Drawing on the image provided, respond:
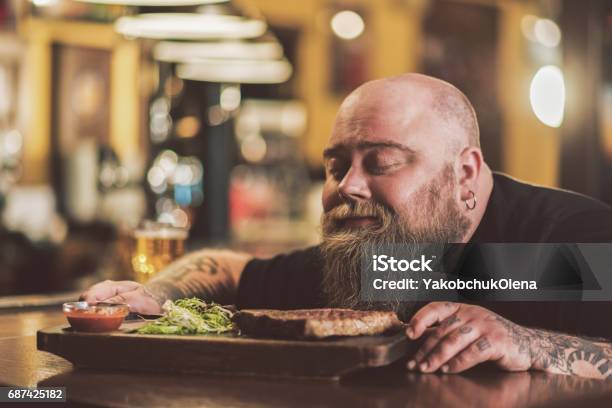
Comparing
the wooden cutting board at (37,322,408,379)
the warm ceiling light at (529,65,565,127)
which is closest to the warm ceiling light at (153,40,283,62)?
the wooden cutting board at (37,322,408,379)

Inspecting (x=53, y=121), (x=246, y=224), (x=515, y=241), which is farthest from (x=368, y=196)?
(x=246, y=224)

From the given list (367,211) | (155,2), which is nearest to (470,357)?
(367,211)

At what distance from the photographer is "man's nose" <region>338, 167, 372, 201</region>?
1995 millimetres

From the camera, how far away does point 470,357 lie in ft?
5.22

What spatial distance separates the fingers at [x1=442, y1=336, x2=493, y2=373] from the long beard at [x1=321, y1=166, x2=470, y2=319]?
469 mm

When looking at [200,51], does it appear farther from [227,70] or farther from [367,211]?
[367,211]

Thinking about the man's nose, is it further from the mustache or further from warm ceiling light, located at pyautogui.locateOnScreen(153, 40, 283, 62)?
warm ceiling light, located at pyautogui.locateOnScreen(153, 40, 283, 62)

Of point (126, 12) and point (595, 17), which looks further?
point (126, 12)

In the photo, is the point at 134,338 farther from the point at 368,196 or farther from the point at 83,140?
the point at 83,140

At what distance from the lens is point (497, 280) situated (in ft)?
6.93

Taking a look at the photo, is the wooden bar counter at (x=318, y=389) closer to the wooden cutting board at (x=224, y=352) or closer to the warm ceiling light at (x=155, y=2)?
the wooden cutting board at (x=224, y=352)

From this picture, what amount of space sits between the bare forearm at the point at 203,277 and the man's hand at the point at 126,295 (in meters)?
0.05

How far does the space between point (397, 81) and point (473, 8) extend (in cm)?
836

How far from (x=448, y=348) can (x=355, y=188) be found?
19.8 inches
